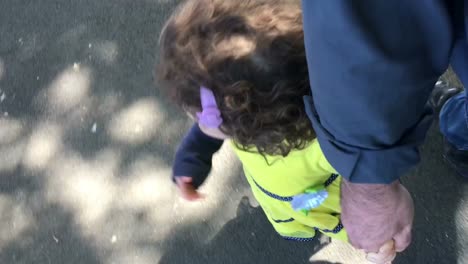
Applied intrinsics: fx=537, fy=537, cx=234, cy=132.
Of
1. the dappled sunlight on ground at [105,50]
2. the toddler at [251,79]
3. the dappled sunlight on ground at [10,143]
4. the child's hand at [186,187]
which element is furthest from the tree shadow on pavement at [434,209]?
the dappled sunlight on ground at [10,143]

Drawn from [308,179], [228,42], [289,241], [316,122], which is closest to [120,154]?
[289,241]

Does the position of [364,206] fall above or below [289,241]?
above

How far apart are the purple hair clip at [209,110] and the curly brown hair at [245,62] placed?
0.4 inches

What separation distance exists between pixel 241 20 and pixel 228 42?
0.04m

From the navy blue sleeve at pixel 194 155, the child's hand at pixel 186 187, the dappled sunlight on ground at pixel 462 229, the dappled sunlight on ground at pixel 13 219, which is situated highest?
the navy blue sleeve at pixel 194 155

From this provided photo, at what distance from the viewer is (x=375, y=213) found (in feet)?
2.78

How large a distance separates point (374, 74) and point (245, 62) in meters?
0.30

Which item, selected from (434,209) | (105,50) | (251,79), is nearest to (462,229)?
(434,209)

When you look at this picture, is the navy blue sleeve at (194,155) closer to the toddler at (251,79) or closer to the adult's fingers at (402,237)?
the toddler at (251,79)

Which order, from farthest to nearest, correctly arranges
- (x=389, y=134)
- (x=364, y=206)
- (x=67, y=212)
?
(x=67, y=212) → (x=364, y=206) → (x=389, y=134)

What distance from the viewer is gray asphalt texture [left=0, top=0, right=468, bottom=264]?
148cm

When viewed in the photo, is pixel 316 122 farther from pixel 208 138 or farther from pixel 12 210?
pixel 12 210

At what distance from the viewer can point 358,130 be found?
0.65 meters

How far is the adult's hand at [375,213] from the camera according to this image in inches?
32.3
